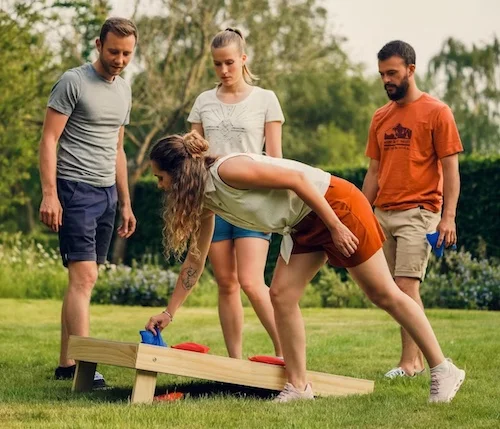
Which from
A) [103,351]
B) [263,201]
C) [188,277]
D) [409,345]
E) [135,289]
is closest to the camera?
[263,201]

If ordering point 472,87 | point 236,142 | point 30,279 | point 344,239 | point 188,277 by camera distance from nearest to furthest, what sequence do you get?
point 344,239 < point 188,277 < point 236,142 < point 30,279 < point 472,87

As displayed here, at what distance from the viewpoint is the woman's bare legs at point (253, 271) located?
567 centimetres

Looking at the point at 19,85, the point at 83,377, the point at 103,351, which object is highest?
the point at 19,85

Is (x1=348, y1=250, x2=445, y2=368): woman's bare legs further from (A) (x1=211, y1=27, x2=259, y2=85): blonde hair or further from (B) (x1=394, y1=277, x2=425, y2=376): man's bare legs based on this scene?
(A) (x1=211, y1=27, x2=259, y2=85): blonde hair

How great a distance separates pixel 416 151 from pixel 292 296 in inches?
62.0

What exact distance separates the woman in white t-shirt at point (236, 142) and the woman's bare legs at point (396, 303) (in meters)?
0.98

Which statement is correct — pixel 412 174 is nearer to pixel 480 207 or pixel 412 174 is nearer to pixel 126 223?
pixel 126 223

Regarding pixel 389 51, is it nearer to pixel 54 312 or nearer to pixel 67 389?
pixel 67 389

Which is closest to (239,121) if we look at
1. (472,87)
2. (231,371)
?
(231,371)

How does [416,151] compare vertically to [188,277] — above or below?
above

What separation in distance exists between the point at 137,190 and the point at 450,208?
12.9 meters

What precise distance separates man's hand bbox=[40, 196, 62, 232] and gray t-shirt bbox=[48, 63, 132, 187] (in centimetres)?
27

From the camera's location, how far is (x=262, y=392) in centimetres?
547

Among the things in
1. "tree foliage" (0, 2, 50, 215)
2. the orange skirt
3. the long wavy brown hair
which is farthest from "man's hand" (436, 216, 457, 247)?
"tree foliage" (0, 2, 50, 215)
